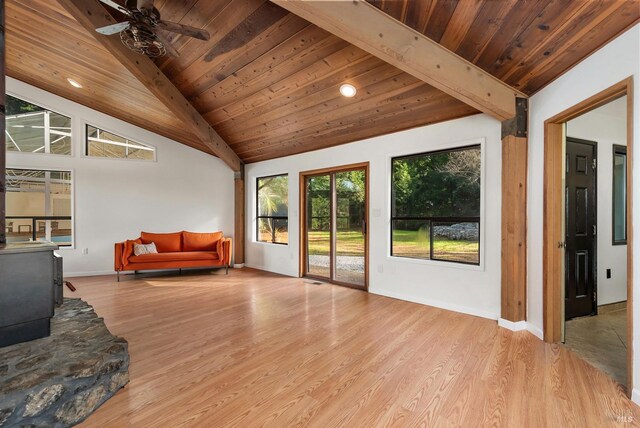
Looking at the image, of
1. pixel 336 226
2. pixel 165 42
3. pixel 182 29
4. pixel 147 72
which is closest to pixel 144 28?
pixel 165 42

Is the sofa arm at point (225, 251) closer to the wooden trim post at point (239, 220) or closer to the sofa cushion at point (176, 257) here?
the sofa cushion at point (176, 257)

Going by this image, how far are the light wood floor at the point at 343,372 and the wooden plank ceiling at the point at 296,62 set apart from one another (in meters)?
2.38

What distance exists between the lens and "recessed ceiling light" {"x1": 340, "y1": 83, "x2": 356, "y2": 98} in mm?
3418

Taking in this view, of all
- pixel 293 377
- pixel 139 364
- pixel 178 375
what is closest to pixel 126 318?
pixel 139 364

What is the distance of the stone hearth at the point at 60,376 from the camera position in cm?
161

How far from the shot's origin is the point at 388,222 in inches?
168

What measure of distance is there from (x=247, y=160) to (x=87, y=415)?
17.4 feet

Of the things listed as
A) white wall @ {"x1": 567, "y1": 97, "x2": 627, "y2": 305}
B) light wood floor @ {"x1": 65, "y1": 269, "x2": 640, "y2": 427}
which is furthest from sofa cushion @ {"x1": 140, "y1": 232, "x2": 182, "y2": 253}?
white wall @ {"x1": 567, "y1": 97, "x2": 627, "y2": 305}

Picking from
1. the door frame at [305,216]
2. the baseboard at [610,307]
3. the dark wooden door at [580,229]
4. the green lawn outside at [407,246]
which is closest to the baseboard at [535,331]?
the dark wooden door at [580,229]

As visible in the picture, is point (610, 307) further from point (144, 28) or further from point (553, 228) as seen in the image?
point (144, 28)

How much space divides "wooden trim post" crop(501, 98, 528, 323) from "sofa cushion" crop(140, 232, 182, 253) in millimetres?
5617

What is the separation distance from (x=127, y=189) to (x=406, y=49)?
591cm

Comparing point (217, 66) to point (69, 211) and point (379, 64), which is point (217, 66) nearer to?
point (379, 64)

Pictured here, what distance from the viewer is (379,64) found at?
302 cm
